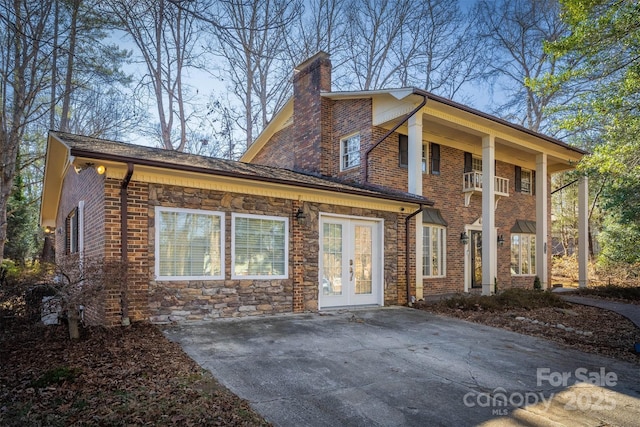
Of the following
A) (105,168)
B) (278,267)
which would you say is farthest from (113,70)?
(278,267)

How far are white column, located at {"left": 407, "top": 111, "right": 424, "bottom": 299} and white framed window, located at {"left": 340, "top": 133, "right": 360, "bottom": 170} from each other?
5.97ft

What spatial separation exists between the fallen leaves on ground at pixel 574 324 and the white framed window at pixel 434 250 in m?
2.59

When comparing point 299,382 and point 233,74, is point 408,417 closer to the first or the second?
point 299,382

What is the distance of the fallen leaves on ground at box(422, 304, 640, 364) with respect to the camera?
6.29 metres

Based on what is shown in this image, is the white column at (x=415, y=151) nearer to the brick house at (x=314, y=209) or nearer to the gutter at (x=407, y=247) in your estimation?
the brick house at (x=314, y=209)

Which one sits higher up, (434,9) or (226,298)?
(434,9)

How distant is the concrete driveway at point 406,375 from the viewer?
357 centimetres

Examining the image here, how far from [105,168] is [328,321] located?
185 inches

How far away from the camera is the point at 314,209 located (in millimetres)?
8633

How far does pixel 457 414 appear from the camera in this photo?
3.56 metres

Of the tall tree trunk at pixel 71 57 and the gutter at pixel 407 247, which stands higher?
the tall tree trunk at pixel 71 57

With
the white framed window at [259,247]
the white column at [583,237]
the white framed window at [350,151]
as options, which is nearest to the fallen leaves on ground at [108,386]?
the white framed window at [259,247]

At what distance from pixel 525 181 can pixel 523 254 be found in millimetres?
3009

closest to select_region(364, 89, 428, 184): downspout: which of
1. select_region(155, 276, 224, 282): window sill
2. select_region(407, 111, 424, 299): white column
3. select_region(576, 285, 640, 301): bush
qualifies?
select_region(407, 111, 424, 299): white column
